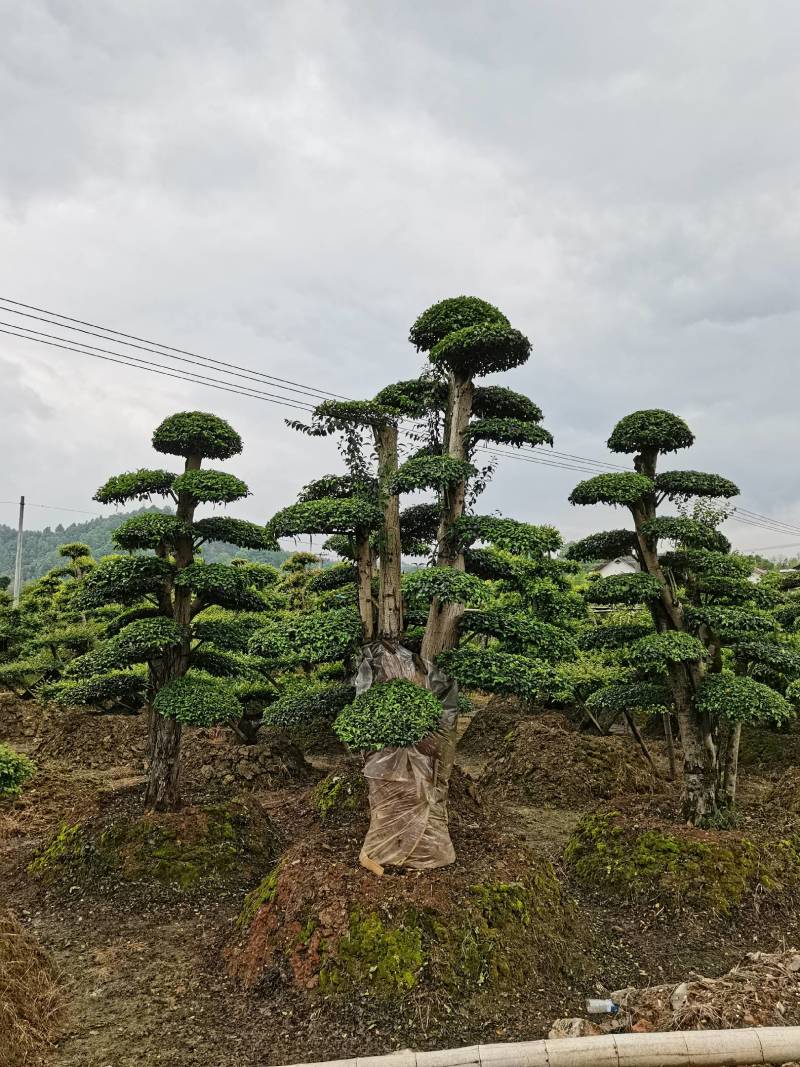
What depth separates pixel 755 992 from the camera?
17.0 ft

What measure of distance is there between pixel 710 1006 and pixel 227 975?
13.3ft

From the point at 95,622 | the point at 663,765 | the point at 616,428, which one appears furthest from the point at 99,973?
the point at 95,622

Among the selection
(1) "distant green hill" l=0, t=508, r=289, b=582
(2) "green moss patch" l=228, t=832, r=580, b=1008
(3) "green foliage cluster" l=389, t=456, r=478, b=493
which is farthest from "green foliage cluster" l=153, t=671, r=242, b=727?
(1) "distant green hill" l=0, t=508, r=289, b=582

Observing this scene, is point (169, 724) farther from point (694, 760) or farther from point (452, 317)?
point (694, 760)

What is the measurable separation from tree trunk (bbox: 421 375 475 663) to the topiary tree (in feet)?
7.27

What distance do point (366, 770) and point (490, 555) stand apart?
3.06 metres

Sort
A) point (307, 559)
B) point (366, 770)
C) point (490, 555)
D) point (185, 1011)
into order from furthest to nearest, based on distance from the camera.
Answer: point (307, 559) < point (490, 555) < point (366, 770) < point (185, 1011)

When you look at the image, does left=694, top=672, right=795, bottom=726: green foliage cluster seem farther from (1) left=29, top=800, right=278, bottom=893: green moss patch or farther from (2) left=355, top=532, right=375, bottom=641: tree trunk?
(1) left=29, top=800, right=278, bottom=893: green moss patch

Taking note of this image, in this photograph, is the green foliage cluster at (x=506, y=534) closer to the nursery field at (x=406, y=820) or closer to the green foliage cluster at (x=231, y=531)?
the nursery field at (x=406, y=820)

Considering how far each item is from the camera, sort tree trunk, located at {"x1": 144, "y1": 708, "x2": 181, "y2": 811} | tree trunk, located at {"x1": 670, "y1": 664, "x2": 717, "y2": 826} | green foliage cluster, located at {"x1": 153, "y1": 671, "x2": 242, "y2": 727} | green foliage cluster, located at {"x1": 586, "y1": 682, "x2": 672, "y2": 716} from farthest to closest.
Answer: green foliage cluster, located at {"x1": 586, "y1": 682, "x2": 672, "y2": 716} < tree trunk, located at {"x1": 144, "y1": 708, "x2": 181, "y2": 811} < tree trunk, located at {"x1": 670, "y1": 664, "x2": 717, "y2": 826} < green foliage cluster, located at {"x1": 153, "y1": 671, "x2": 242, "y2": 727}

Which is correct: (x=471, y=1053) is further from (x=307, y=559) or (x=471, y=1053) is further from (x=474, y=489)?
(x=307, y=559)

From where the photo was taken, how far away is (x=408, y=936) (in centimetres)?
590

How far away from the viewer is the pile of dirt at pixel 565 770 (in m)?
12.4

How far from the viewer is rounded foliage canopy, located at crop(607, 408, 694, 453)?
9008 mm
